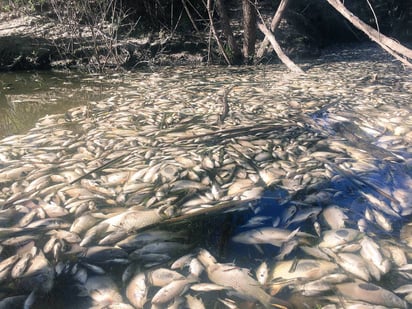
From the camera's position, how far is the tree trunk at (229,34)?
737cm

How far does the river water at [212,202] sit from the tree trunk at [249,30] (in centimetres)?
292

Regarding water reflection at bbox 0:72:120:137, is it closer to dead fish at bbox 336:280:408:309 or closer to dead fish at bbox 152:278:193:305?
dead fish at bbox 152:278:193:305

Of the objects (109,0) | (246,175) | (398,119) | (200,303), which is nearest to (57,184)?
(246,175)

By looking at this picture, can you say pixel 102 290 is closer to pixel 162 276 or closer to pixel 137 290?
pixel 137 290

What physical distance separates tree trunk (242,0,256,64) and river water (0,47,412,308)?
292 cm

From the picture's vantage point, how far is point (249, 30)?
7.58m

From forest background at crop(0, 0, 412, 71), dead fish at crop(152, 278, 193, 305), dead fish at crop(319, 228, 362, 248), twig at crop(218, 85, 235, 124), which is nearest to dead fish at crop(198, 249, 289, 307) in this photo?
dead fish at crop(152, 278, 193, 305)

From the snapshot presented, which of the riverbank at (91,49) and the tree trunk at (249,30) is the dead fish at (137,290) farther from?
the riverbank at (91,49)

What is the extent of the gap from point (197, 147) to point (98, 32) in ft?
15.8

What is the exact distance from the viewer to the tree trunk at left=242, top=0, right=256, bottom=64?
7.29 metres

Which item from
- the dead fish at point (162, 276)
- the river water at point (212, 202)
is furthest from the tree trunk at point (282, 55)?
the dead fish at point (162, 276)

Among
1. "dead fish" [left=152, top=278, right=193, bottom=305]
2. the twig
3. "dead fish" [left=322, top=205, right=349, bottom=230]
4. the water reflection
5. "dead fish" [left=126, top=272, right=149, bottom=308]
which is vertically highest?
"dead fish" [left=152, top=278, right=193, bottom=305]

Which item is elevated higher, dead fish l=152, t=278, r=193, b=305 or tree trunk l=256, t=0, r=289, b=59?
tree trunk l=256, t=0, r=289, b=59

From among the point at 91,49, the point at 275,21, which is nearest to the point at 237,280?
the point at 275,21
